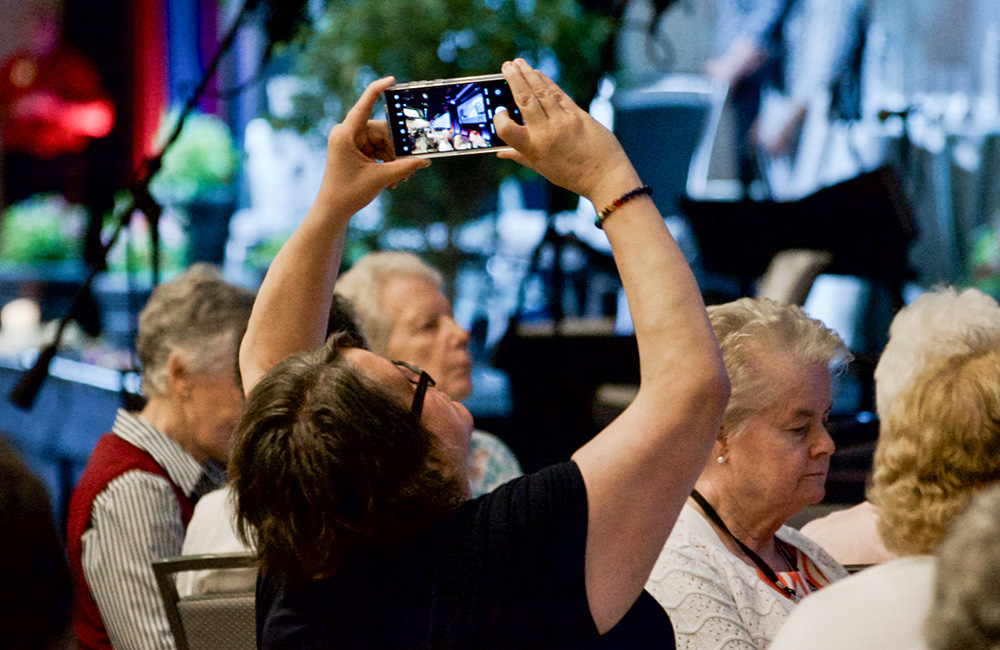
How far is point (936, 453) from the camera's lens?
112cm

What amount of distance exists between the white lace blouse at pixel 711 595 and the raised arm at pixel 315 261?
624 millimetres

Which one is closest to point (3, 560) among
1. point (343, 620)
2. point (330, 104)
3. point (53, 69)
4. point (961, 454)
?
point (343, 620)

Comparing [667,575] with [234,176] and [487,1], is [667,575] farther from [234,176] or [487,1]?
[234,176]

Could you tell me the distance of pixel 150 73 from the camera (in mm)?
7898

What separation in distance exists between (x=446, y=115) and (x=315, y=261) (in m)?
0.27

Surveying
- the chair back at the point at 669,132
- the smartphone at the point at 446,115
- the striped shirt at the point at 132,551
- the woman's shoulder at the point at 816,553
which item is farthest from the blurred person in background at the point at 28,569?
the chair back at the point at 669,132

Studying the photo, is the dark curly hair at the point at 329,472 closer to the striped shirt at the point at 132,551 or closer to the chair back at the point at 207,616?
the chair back at the point at 207,616

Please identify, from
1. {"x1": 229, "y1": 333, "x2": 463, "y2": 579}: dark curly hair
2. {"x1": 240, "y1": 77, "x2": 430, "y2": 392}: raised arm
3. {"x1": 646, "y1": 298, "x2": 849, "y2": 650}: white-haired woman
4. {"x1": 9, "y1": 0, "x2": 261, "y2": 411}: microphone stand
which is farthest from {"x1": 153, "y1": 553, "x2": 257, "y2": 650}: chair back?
{"x1": 9, "y1": 0, "x2": 261, "y2": 411}: microphone stand

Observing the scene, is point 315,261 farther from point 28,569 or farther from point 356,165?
point 28,569

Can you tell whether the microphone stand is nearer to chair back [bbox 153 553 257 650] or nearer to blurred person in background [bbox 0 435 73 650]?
chair back [bbox 153 553 257 650]

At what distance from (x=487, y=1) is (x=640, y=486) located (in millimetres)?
4560

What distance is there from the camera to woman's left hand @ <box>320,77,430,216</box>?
1.32 meters

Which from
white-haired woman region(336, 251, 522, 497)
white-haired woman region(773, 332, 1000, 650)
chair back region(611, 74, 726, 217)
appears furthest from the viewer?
chair back region(611, 74, 726, 217)

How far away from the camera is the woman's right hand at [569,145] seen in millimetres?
1096
